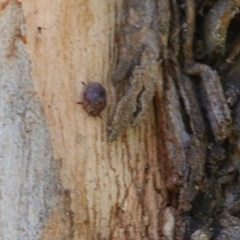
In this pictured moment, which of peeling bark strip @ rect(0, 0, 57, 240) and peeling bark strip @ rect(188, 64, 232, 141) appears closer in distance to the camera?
peeling bark strip @ rect(0, 0, 57, 240)

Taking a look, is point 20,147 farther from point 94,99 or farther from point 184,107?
point 184,107

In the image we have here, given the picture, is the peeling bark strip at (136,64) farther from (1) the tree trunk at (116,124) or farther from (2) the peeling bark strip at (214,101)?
(2) the peeling bark strip at (214,101)

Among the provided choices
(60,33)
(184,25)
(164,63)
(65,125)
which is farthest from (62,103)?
(184,25)

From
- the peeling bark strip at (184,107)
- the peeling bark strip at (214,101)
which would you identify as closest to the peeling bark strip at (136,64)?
the peeling bark strip at (184,107)

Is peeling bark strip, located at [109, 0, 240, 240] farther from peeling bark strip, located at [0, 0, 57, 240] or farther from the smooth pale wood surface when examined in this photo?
peeling bark strip, located at [0, 0, 57, 240]

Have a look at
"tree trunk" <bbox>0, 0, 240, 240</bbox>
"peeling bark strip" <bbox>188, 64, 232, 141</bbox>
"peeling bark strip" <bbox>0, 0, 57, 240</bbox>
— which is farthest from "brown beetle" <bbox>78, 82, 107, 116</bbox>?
"peeling bark strip" <bbox>188, 64, 232, 141</bbox>

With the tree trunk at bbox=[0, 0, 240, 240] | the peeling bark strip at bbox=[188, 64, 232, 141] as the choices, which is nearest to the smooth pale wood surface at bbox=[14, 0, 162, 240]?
the tree trunk at bbox=[0, 0, 240, 240]

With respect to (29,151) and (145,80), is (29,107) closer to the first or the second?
(29,151)
